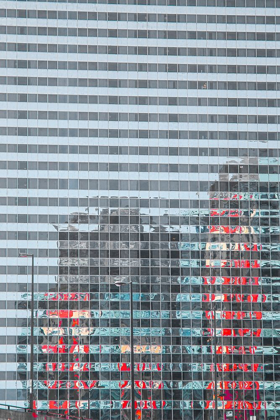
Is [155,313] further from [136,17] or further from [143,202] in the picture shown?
[136,17]

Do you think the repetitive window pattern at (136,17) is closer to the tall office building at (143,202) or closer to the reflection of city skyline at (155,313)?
the tall office building at (143,202)

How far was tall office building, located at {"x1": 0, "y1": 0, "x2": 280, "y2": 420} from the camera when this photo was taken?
4195 inches

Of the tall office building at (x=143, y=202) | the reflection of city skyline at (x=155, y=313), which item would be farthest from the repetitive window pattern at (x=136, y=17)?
the reflection of city skyline at (x=155, y=313)

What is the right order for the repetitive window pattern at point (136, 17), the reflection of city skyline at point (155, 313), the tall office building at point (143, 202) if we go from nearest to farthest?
1. the reflection of city skyline at point (155, 313)
2. the tall office building at point (143, 202)
3. the repetitive window pattern at point (136, 17)

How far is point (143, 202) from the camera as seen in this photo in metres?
108

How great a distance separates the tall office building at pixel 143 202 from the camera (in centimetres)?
10656

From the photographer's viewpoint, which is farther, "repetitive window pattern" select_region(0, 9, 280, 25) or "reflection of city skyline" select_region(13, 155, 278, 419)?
"repetitive window pattern" select_region(0, 9, 280, 25)

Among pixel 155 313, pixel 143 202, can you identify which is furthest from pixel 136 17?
pixel 155 313

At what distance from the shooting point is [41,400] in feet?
345

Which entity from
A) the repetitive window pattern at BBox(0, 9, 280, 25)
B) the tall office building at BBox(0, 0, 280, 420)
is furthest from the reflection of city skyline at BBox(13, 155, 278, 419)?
the repetitive window pattern at BBox(0, 9, 280, 25)

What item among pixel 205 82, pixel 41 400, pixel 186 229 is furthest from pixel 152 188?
pixel 41 400

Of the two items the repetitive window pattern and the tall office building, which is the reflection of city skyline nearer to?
the tall office building

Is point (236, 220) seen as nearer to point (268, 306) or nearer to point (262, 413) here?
point (268, 306)

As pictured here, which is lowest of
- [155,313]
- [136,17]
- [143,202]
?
[155,313]
